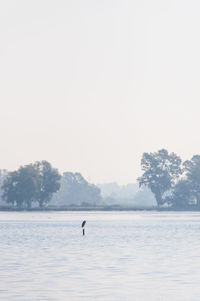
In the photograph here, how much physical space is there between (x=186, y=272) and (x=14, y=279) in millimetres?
9447

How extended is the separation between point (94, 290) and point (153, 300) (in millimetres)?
3912

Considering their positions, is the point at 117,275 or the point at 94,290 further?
the point at 117,275

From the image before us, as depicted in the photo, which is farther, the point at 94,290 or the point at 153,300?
the point at 94,290

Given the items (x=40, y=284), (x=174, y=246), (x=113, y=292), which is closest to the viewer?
(x=113, y=292)

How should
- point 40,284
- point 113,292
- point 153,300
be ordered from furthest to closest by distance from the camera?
point 40,284 → point 113,292 → point 153,300

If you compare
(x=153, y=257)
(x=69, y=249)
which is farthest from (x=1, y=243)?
(x=153, y=257)

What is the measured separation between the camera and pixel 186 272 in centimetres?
4356

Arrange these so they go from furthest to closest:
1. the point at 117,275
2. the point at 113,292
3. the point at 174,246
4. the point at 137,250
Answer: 1. the point at 174,246
2. the point at 137,250
3. the point at 117,275
4. the point at 113,292

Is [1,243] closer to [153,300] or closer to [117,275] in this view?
[117,275]

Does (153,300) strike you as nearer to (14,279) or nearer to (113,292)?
(113,292)

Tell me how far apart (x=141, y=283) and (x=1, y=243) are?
35183 mm

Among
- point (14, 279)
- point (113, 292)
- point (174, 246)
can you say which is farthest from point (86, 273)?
point (174, 246)

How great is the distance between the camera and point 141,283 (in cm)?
3875

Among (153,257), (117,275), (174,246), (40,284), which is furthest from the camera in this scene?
(174,246)
